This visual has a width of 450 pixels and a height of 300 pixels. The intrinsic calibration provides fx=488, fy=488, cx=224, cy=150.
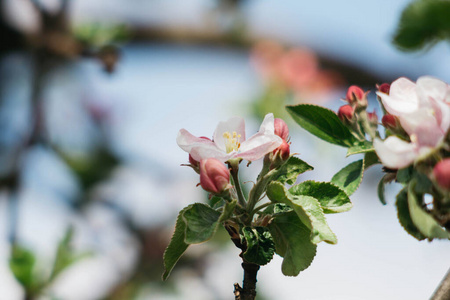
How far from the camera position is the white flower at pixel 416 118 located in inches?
20.8

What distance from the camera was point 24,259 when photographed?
155 cm

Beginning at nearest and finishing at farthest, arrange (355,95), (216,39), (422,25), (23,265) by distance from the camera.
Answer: (355,95) → (422,25) → (23,265) → (216,39)

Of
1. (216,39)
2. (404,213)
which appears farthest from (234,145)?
(216,39)

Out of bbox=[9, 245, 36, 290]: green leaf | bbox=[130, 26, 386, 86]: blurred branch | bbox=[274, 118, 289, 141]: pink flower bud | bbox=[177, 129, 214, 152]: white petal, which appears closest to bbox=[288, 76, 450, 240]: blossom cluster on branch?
bbox=[274, 118, 289, 141]: pink flower bud

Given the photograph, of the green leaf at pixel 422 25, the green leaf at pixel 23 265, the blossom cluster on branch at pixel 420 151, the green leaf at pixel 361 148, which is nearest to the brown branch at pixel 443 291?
the blossom cluster on branch at pixel 420 151

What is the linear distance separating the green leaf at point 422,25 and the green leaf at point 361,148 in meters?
0.52

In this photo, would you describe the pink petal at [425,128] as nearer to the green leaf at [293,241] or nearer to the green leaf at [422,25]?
the green leaf at [293,241]

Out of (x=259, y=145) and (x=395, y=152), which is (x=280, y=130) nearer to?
(x=259, y=145)

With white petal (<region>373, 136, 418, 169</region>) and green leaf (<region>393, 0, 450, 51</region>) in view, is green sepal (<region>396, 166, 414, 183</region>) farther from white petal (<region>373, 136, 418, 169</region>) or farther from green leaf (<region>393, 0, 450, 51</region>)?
green leaf (<region>393, 0, 450, 51</region>)

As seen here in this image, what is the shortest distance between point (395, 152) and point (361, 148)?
141mm

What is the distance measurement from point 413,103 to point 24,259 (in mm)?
1352

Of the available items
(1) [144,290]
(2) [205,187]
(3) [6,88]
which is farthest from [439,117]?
(3) [6,88]

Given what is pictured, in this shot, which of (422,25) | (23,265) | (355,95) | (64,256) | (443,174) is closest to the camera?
(443,174)

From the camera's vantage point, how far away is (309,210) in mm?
555
